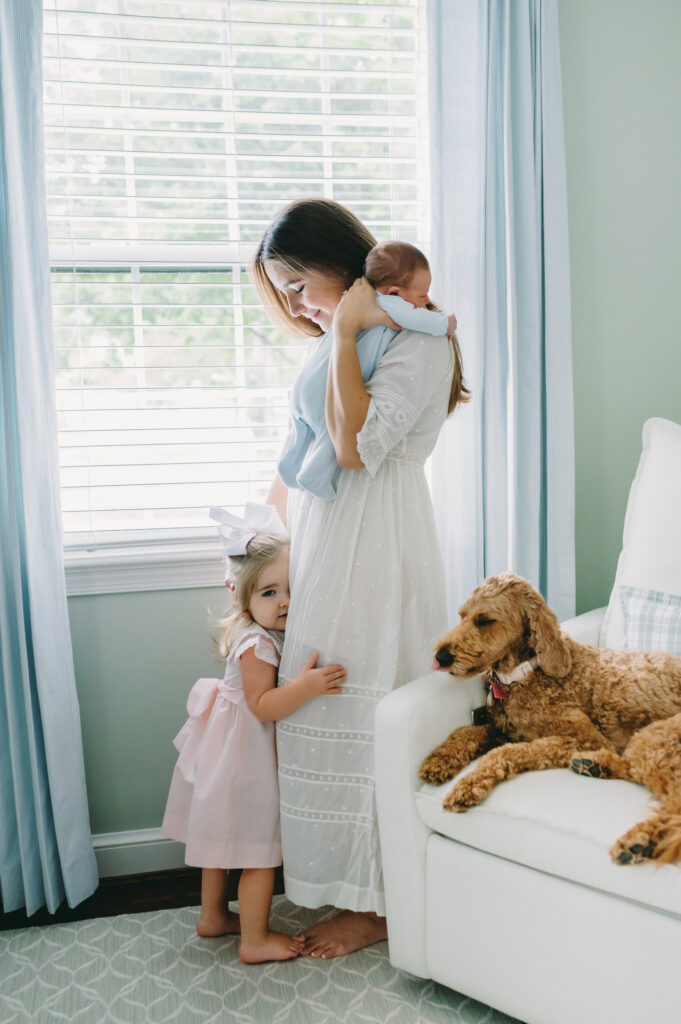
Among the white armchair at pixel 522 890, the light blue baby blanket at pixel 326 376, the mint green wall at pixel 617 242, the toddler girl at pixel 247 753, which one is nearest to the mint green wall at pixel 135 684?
the toddler girl at pixel 247 753

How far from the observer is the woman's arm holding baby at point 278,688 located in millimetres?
1619

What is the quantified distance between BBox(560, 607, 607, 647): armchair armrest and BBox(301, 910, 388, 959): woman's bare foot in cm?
78

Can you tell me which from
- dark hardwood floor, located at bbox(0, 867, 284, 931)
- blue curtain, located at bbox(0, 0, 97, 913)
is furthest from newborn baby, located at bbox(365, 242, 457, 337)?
dark hardwood floor, located at bbox(0, 867, 284, 931)

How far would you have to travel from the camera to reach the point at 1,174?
178 cm

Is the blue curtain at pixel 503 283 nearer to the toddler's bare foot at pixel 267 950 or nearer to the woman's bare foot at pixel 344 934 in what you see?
the woman's bare foot at pixel 344 934

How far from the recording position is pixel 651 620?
1.78m

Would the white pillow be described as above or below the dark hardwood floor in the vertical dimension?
above

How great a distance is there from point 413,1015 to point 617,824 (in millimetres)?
617

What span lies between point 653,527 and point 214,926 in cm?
134

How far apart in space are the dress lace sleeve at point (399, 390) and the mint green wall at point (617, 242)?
2.75 ft

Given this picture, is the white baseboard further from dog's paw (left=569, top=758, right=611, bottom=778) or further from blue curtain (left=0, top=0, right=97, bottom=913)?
dog's paw (left=569, top=758, right=611, bottom=778)

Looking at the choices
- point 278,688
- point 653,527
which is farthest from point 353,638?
point 653,527

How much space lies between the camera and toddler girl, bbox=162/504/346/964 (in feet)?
5.69

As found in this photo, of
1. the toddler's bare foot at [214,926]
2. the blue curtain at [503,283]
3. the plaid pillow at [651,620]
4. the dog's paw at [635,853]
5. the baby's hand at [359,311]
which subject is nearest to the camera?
the dog's paw at [635,853]
